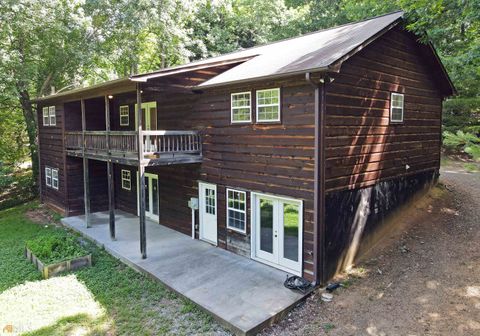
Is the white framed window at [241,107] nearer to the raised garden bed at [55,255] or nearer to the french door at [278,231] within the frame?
the french door at [278,231]

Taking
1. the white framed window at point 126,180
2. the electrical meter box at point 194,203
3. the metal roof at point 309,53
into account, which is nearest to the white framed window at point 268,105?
the metal roof at point 309,53

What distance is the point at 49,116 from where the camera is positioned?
1753 cm

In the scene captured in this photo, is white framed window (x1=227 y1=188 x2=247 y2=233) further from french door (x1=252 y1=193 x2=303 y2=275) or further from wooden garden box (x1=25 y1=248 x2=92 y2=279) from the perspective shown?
wooden garden box (x1=25 y1=248 x2=92 y2=279)

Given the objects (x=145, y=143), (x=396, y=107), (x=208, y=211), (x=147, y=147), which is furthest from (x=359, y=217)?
(x=145, y=143)

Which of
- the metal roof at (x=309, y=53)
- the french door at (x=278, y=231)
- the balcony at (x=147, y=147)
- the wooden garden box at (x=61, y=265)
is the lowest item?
the wooden garden box at (x=61, y=265)

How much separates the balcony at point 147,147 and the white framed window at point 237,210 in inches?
71.4

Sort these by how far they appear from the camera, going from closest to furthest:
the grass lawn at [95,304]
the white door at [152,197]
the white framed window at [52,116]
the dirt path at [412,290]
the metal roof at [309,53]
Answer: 1. the dirt path at [412,290]
2. the grass lawn at [95,304]
3. the metal roof at [309,53]
4. the white door at [152,197]
5. the white framed window at [52,116]

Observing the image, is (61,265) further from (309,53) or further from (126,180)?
(309,53)

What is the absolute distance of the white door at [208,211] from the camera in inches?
450

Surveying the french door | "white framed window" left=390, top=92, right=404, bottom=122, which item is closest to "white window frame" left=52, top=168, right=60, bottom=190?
the french door

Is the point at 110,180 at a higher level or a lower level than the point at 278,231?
higher

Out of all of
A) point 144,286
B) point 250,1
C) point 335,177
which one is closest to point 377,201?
point 335,177

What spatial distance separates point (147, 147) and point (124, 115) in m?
6.10

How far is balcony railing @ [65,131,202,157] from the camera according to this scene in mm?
10492
